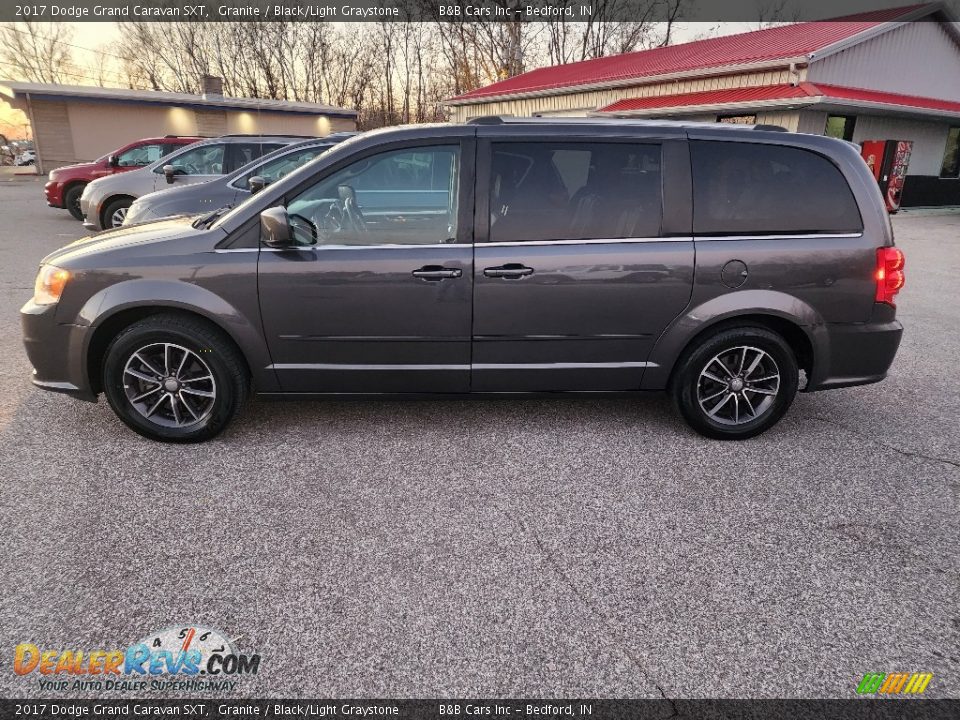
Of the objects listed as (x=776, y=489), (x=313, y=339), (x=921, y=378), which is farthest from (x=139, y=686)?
(x=921, y=378)

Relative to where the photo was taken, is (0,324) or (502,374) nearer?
(502,374)

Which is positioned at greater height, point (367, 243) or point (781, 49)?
point (781, 49)

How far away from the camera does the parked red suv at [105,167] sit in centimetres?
1316

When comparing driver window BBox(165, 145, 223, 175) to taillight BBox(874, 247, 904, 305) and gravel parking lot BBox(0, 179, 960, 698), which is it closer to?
gravel parking lot BBox(0, 179, 960, 698)

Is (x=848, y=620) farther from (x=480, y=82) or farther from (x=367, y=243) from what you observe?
(x=480, y=82)

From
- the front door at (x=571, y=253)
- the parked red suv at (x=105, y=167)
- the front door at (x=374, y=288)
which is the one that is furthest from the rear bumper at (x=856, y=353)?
the parked red suv at (x=105, y=167)

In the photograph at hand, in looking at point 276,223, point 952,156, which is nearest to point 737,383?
point 276,223

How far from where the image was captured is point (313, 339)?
3570 mm

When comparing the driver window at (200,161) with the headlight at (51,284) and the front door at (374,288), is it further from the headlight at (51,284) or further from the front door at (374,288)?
the front door at (374,288)

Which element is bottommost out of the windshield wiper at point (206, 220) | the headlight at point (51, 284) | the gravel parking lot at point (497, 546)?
the gravel parking lot at point (497, 546)

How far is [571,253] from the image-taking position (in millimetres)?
3529

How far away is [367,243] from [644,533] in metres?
2.13

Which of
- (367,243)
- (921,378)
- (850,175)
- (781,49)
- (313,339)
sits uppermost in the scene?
(781,49)

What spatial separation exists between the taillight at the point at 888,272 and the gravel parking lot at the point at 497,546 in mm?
947
